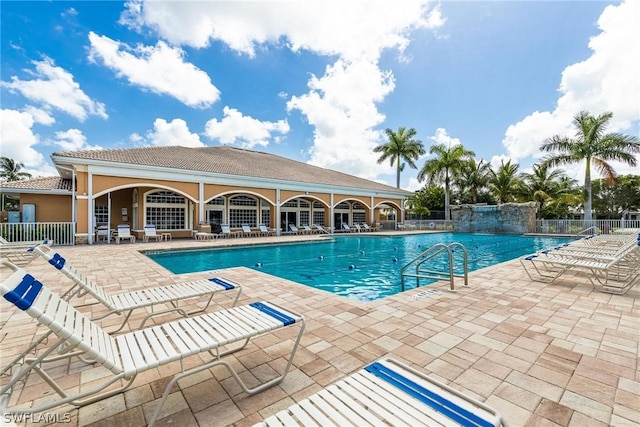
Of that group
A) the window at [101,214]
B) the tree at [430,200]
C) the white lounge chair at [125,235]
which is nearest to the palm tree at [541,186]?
the tree at [430,200]

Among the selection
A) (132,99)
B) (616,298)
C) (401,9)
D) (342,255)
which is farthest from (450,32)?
(132,99)

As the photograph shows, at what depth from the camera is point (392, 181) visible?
31.9m

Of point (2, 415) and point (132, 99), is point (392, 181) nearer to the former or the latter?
point (132, 99)

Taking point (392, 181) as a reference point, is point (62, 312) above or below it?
below

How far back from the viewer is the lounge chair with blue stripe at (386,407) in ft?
4.19

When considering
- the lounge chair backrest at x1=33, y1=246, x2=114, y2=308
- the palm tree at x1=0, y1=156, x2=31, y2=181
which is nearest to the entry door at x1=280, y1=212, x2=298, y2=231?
the lounge chair backrest at x1=33, y1=246, x2=114, y2=308

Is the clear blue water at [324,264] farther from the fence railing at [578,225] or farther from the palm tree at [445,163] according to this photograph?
the palm tree at [445,163]

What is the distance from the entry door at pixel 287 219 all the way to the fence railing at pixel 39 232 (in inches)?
512

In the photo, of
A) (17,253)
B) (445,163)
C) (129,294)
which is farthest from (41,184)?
(445,163)

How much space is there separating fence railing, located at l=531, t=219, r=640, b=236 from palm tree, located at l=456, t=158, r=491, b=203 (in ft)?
28.7

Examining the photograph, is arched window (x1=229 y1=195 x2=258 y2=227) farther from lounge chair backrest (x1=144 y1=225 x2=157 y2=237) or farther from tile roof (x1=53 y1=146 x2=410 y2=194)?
lounge chair backrest (x1=144 y1=225 x2=157 y2=237)

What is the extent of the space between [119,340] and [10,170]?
59.9 meters

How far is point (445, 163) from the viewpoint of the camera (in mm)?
26484

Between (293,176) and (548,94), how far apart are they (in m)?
17.0
